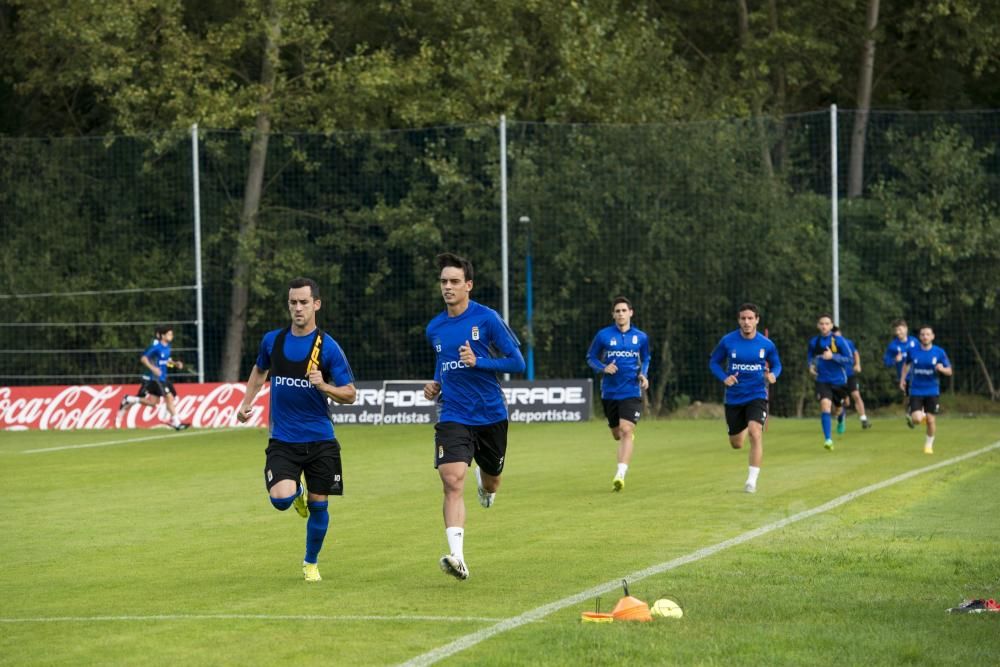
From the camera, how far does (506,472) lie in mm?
22219

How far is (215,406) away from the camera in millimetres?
34219

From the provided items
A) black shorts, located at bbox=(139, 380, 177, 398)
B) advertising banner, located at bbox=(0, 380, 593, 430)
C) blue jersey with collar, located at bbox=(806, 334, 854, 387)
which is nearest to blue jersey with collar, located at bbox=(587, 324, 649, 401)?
blue jersey with collar, located at bbox=(806, 334, 854, 387)

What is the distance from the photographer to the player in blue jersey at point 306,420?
11.9 meters

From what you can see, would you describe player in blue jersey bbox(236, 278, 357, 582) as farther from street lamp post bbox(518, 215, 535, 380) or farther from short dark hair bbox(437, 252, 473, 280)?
street lamp post bbox(518, 215, 535, 380)

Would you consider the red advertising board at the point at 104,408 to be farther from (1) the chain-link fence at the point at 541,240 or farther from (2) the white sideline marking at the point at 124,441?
(1) the chain-link fence at the point at 541,240

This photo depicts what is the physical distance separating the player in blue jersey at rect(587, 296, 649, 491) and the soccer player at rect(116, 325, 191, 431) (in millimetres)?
14442

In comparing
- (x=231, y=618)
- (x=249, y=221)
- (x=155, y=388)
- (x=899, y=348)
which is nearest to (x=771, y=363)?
(x=231, y=618)

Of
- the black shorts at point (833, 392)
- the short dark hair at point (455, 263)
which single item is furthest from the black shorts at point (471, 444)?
the black shorts at point (833, 392)

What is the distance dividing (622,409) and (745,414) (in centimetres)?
146

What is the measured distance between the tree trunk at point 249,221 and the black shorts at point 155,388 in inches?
131

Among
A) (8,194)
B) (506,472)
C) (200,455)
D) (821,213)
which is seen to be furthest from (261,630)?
(8,194)

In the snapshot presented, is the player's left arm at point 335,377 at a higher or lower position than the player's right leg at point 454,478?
higher

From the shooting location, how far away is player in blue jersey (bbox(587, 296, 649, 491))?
1955cm

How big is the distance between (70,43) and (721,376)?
27.3 meters
